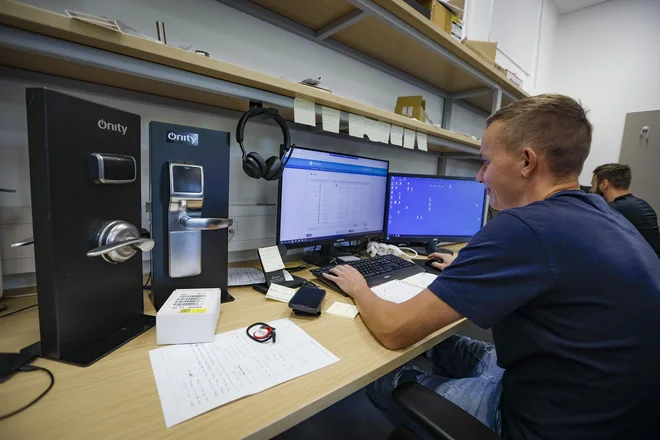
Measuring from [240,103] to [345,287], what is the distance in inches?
26.4

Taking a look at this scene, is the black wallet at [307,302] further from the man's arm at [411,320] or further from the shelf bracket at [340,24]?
the shelf bracket at [340,24]

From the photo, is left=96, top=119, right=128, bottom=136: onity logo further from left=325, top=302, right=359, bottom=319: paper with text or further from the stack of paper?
the stack of paper

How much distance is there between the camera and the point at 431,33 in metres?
1.06

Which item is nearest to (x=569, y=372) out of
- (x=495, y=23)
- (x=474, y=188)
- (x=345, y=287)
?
(x=345, y=287)

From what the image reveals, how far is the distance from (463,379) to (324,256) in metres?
0.64

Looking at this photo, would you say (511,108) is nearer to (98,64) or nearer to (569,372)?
(569,372)

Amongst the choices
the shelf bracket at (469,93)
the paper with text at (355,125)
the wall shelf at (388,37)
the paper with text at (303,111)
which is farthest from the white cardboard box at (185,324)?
the shelf bracket at (469,93)

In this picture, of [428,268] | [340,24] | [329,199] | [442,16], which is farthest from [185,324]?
[442,16]

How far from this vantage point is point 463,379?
830 mm

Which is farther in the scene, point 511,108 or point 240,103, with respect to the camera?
point 240,103

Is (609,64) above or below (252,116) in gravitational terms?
above

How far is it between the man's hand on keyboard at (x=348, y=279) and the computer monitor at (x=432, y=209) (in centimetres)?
57

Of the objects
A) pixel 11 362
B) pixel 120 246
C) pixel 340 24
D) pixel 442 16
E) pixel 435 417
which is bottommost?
pixel 435 417

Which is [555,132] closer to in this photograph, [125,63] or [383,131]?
[383,131]
